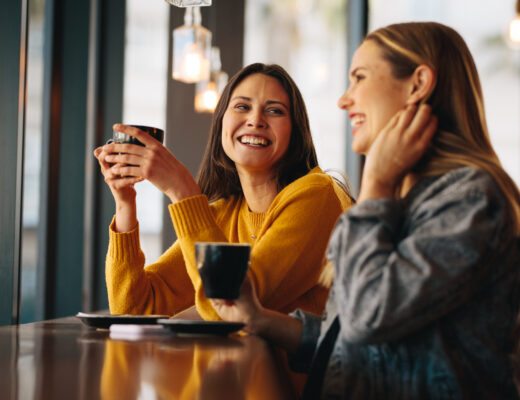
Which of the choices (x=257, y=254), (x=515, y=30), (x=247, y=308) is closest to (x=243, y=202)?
(x=257, y=254)

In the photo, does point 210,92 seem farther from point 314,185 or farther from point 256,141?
point 314,185

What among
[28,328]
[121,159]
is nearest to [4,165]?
[121,159]

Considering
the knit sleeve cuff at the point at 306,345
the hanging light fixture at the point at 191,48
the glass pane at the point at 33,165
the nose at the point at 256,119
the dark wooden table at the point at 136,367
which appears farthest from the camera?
the hanging light fixture at the point at 191,48

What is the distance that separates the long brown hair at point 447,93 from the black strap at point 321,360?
0.31 meters

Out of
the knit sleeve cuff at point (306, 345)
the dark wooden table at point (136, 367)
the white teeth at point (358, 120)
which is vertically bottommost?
the knit sleeve cuff at point (306, 345)

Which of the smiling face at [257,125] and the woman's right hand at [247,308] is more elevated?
the smiling face at [257,125]

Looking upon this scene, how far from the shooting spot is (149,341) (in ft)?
3.49

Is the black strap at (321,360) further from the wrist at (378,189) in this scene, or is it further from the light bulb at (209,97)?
the light bulb at (209,97)

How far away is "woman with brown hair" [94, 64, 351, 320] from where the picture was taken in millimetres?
1428

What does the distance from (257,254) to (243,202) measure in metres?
0.50

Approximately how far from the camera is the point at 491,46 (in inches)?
175

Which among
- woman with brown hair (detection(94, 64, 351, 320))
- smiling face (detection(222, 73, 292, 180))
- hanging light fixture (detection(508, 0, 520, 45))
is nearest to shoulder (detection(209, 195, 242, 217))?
woman with brown hair (detection(94, 64, 351, 320))

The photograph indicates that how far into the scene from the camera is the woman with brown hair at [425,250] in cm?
87

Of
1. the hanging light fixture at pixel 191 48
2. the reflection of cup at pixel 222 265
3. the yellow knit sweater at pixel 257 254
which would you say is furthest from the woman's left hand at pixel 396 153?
the hanging light fixture at pixel 191 48
